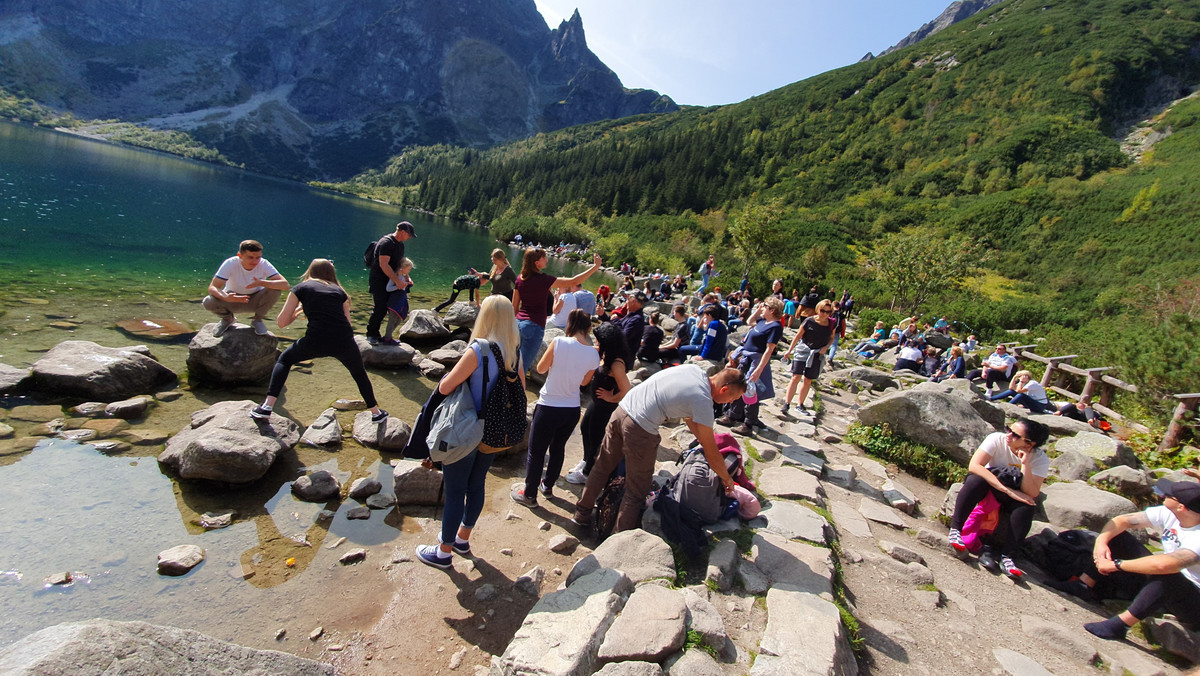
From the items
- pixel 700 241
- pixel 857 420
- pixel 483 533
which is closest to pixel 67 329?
pixel 483 533

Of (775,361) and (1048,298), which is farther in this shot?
(1048,298)

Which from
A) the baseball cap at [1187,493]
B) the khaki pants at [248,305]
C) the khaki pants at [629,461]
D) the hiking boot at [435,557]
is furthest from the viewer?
the khaki pants at [248,305]

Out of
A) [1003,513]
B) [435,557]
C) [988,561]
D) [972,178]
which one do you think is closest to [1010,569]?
[988,561]

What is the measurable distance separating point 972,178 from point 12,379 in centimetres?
8696

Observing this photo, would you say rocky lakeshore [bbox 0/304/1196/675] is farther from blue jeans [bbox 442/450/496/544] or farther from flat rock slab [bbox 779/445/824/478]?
blue jeans [bbox 442/450/496/544]

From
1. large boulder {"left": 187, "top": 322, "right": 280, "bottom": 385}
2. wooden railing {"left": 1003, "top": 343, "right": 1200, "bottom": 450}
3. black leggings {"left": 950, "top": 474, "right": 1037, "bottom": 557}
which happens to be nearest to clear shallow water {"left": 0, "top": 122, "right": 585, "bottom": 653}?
large boulder {"left": 187, "top": 322, "right": 280, "bottom": 385}

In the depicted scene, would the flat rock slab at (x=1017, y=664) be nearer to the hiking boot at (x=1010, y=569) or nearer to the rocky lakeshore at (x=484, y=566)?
the rocky lakeshore at (x=484, y=566)

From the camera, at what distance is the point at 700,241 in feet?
209

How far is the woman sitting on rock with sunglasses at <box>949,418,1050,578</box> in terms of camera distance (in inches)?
215

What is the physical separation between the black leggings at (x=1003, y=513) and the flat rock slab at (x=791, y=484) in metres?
1.56

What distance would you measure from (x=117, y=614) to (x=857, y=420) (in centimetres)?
1017

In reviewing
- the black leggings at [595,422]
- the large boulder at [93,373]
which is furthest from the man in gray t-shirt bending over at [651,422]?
the large boulder at [93,373]

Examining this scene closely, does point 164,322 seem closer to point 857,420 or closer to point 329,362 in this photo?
point 329,362

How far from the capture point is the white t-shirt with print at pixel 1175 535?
177 inches
